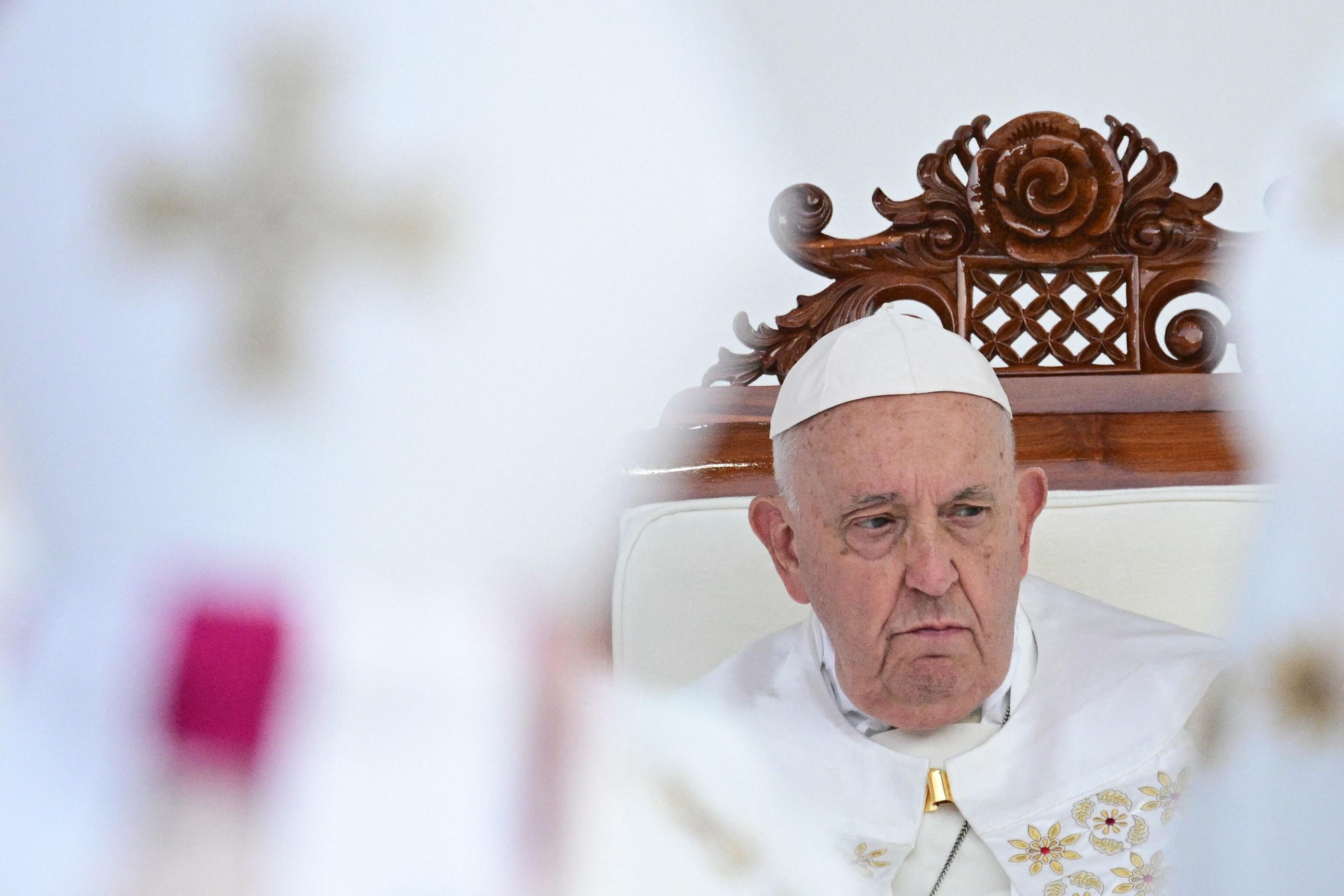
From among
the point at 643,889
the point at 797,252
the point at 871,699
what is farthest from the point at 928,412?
the point at 643,889

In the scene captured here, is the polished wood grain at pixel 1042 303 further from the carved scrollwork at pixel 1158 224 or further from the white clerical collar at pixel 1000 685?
the white clerical collar at pixel 1000 685

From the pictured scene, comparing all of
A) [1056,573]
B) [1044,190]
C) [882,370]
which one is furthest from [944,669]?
[1044,190]

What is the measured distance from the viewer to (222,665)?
37cm

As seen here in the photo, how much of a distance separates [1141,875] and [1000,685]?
19cm

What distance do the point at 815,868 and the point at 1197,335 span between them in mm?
970

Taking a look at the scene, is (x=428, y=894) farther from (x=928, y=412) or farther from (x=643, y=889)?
(x=928, y=412)

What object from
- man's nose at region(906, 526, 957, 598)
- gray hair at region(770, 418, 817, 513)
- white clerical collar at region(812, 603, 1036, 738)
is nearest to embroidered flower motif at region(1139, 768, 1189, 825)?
white clerical collar at region(812, 603, 1036, 738)

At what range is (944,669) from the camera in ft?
3.35

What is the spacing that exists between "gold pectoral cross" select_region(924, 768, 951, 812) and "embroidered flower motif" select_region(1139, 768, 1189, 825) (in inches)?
6.3

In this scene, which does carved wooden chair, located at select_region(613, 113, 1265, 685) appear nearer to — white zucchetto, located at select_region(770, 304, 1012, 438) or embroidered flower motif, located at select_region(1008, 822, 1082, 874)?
white zucchetto, located at select_region(770, 304, 1012, 438)

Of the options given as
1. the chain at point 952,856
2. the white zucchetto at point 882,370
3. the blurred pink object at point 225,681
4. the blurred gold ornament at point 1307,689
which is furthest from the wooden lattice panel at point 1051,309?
the blurred pink object at point 225,681

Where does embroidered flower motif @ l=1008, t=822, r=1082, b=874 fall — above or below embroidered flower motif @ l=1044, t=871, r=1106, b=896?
above

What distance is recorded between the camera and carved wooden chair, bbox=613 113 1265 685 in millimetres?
1465

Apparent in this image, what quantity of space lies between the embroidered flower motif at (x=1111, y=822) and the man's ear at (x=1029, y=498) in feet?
0.69
